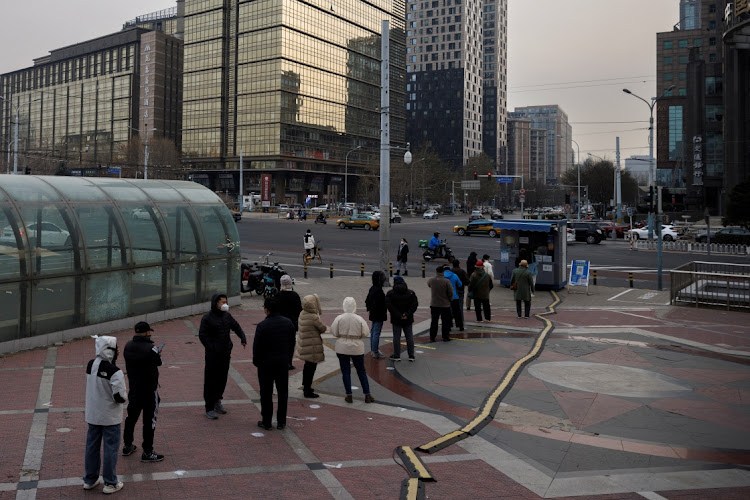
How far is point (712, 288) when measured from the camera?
20.4 metres

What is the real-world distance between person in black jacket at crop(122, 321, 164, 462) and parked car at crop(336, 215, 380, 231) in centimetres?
5359

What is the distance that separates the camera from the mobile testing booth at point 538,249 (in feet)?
79.9

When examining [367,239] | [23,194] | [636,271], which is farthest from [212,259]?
[367,239]

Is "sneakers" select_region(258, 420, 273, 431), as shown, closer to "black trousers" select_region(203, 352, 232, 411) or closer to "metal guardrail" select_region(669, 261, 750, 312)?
"black trousers" select_region(203, 352, 232, 411)

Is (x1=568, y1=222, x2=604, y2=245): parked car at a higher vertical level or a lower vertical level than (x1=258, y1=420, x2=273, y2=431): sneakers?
higher

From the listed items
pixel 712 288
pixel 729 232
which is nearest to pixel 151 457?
pixel 712 288

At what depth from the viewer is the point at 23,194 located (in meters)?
13.0

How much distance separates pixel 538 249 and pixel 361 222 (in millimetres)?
38127

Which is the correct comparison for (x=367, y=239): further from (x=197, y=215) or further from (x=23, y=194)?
(x=23, y=194)

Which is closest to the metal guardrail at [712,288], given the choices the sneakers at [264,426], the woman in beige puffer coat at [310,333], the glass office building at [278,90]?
the woman in beige puffer coat at [310,333]

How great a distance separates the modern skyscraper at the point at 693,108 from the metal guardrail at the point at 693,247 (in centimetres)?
3811

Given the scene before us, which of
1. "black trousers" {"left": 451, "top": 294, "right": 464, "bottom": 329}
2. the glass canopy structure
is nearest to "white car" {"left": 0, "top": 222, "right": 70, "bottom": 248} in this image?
the glass canopy structure

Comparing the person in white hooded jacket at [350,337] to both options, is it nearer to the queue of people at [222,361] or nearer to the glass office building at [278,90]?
the queue of people at [222,361]

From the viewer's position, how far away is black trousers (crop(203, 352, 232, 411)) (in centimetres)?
877
